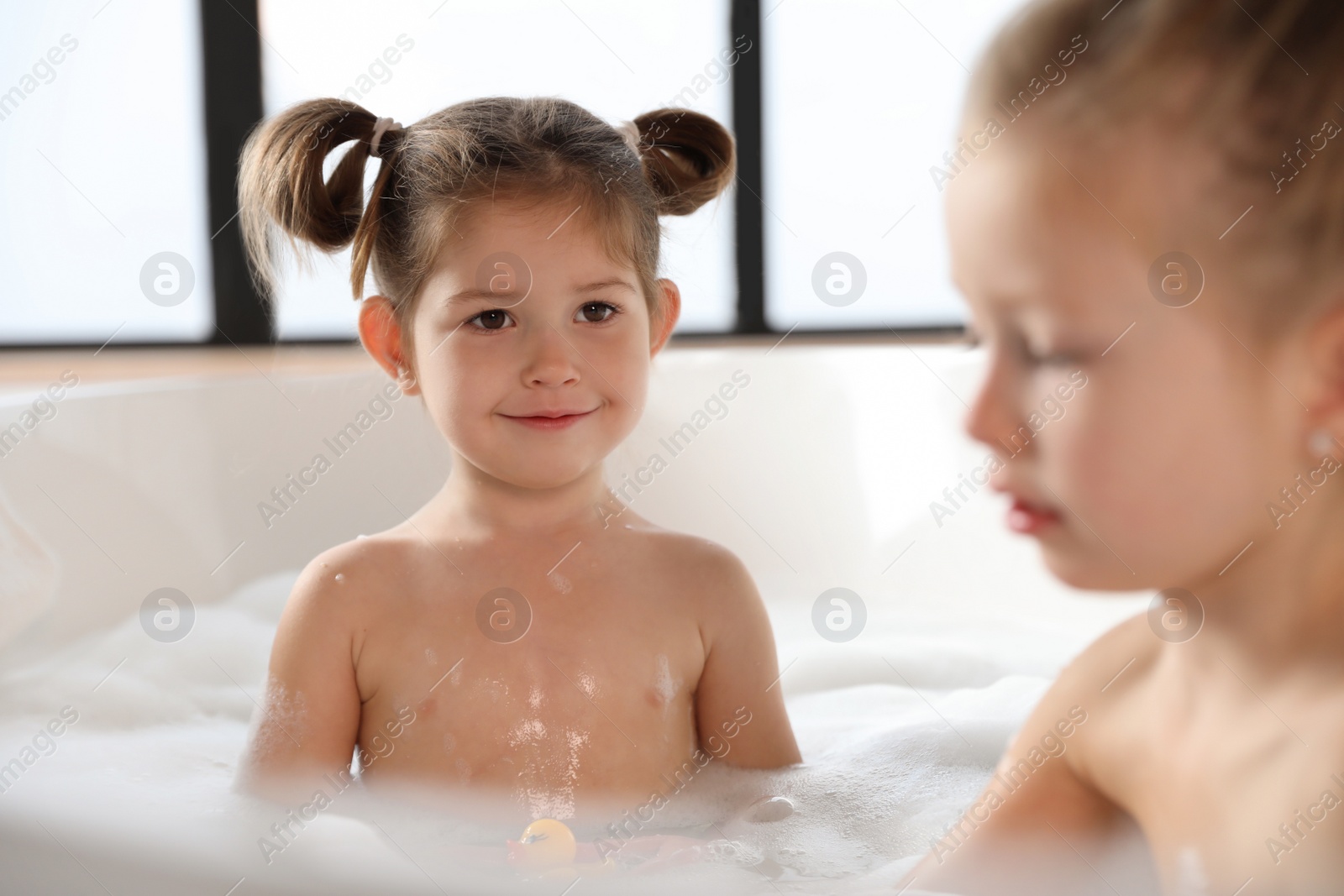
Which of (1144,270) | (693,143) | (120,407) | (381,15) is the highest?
(381,15)

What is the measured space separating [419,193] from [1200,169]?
696 millimetres

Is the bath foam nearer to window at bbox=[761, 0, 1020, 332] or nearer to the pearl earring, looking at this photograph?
the pearl earring

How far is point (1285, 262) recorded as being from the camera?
353 millimetres

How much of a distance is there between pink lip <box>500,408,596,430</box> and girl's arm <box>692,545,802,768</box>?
17 centimetres

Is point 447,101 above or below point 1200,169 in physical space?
above

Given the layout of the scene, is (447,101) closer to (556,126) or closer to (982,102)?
(556,126)

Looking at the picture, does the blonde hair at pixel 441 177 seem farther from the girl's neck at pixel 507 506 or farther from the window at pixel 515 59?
the window at pixel 515 59

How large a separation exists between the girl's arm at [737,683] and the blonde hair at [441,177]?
26 cm

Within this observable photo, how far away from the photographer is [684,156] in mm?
1055

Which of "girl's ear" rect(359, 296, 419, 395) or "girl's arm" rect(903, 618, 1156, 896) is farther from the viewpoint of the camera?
"girl's ear" rect(359, 296, 419, 395)

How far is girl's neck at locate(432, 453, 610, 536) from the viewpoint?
927 mm

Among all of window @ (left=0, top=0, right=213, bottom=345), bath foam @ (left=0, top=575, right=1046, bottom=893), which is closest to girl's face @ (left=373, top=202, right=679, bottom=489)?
bath foam @ (left=0, top=575, right=1046, bottom=893)

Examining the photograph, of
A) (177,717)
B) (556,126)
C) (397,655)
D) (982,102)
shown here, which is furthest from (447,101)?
(982,102)

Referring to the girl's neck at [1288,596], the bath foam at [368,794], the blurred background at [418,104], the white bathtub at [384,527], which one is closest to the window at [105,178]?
the blurred background at [418,104]
